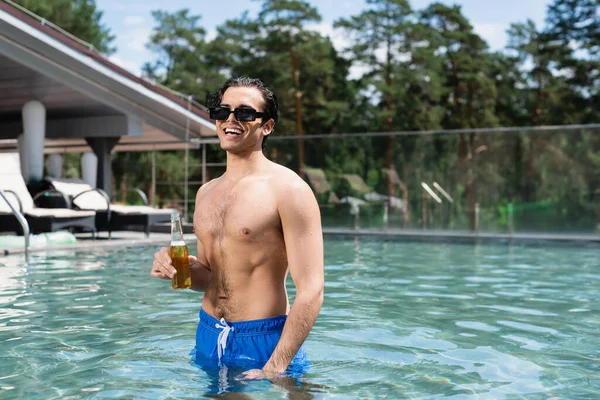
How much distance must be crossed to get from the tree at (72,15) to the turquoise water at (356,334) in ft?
85.3

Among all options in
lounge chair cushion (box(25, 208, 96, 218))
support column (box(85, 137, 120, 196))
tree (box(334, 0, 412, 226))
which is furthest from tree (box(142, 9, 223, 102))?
lounge chair cushion (box(25, 208, 96, 218))

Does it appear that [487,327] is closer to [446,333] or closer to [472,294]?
[446,333]

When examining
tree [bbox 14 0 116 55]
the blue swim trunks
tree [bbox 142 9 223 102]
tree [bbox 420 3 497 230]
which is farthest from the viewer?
tree [bbox 142 9 223 102]

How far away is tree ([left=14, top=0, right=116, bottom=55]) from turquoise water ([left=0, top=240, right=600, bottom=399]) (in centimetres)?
2600

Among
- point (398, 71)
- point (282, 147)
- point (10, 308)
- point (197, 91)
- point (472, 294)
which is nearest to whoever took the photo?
point (10, 308)

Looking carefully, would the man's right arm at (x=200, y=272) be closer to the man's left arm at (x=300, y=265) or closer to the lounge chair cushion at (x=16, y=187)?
the man's left arm at (x=300, y=265)

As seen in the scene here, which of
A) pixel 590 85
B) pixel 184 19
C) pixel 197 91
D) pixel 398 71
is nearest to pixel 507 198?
pixel 398 71

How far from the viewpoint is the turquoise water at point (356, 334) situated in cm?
350

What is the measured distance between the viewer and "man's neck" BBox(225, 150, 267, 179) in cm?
304

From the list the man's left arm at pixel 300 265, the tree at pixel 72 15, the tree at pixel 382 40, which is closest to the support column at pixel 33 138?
the man's left arm at pixel 300 265

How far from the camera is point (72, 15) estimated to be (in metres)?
35.6

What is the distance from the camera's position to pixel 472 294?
23.1 ft

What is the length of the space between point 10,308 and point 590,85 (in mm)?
29269

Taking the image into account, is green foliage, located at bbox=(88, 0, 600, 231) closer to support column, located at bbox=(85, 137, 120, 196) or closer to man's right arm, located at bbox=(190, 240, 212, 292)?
support column, located at bbox=(85, 137, 120, 196)
